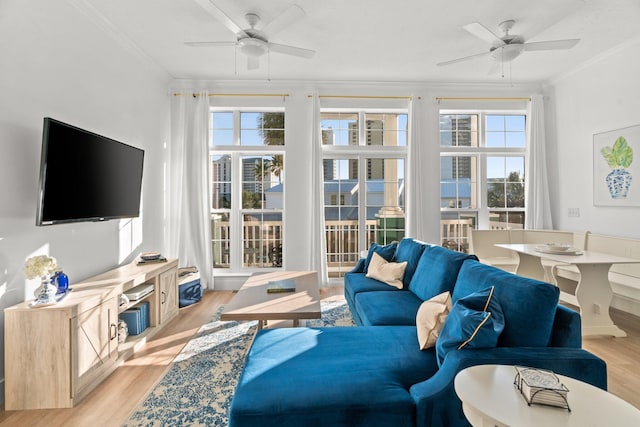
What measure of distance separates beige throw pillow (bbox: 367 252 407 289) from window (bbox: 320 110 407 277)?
1.59 m

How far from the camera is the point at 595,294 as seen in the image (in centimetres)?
325

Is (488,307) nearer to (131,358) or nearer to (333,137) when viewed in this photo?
(131,358)

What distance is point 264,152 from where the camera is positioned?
504 cm

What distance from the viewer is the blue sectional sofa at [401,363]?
1430 millimetres

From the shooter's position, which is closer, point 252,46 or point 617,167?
point 252,46

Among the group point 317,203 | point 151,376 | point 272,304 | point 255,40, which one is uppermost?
point 255,40

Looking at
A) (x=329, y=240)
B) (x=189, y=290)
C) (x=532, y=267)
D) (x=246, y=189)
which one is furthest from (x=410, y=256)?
(x=246, y=189)

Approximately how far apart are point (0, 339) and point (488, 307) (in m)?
3.04

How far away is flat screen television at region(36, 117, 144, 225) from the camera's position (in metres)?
2.37

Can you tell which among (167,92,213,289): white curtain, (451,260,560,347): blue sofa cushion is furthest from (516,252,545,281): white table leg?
(167,92,213,289): white curtain

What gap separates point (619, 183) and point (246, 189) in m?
4.85

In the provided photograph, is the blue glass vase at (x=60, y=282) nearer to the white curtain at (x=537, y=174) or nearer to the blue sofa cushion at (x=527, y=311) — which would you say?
the blue sofa cushion at (x=527, y=311)

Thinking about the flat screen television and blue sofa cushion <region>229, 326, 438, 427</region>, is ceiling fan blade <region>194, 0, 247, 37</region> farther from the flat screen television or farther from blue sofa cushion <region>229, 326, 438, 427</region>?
blue sofa cushion <region>229, 326, 438, 427</region>

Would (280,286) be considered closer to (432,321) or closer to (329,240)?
(432,321)
